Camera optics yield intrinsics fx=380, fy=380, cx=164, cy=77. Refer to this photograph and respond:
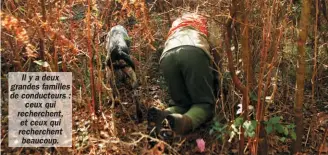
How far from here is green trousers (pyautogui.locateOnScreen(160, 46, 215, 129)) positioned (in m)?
3.04

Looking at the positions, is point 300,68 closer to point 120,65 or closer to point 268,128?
point 268,128

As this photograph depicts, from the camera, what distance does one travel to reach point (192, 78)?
3.05m

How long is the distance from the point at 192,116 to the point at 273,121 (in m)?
0.71

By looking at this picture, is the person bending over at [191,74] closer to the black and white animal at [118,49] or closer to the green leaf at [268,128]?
the black and white animal at [118,49]

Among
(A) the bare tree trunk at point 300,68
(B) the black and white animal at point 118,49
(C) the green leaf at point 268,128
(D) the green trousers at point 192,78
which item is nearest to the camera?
(A) the bare tree trunk at point 300,68

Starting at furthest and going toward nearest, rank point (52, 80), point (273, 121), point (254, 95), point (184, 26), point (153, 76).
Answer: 1. point (153, 76)
2. point (184, 26)
3. point (52, 80)
4. point (254, 95)
5. point (273, 121)

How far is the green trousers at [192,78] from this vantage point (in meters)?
3.04

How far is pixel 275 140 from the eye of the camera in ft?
9.32

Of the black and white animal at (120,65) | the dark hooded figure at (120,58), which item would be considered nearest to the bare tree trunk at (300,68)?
the black and white animal at (120,65)

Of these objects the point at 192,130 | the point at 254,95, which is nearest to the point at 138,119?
the point at 192,130

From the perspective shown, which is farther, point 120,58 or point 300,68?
point 120,58

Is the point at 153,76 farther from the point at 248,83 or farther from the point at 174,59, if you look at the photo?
the point at 248,83

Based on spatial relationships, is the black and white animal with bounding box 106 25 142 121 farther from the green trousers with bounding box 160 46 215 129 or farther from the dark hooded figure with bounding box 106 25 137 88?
the green trousers with bounding box 160 46 215 129

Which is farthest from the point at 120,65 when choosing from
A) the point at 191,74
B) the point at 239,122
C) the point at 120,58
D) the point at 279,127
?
the point at 279,127
